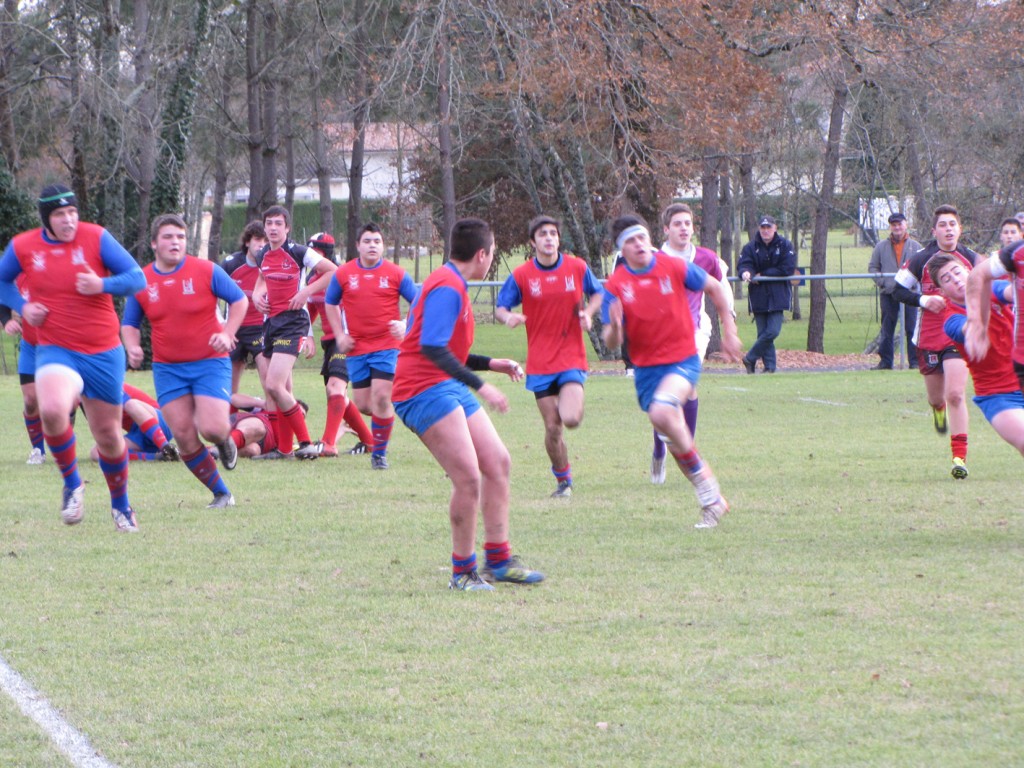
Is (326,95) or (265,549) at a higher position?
(326,95)

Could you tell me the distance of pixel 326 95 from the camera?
3438 centimetres

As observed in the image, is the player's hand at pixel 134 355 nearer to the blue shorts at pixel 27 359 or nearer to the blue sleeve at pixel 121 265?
the blue sleeve at pixel 121 265

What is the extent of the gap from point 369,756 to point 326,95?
31.3m

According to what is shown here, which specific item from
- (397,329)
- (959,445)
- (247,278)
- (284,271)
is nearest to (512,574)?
(959,445)

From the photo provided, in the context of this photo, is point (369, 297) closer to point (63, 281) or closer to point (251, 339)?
point (251, 339)

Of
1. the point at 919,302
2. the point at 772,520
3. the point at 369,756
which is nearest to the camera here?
the point at 369,756

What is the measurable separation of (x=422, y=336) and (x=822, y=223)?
25.7 metres

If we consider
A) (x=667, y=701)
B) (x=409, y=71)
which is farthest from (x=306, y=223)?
(x=667, y=701)

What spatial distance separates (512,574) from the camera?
23.3ft

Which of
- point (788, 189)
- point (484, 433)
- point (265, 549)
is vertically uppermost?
point (788, 189)

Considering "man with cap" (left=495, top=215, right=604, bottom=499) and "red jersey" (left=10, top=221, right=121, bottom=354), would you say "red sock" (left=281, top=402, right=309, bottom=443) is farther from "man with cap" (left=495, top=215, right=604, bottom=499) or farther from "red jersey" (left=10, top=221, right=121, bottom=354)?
"red jersey" (left=10, top=221, right=121, bottom=354)

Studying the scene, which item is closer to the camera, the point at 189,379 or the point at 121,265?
the point at 121,265

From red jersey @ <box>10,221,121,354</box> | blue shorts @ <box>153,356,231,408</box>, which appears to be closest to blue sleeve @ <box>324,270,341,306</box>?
blue shorts @ <box>153,356,231,408</box>

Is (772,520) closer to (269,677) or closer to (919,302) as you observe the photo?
(919,302)
